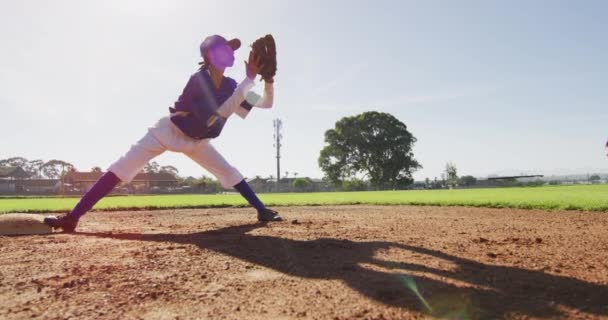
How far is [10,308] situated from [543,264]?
3159mm

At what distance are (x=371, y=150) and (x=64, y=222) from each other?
192ft

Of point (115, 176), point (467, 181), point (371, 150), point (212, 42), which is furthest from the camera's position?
point (467, 181)

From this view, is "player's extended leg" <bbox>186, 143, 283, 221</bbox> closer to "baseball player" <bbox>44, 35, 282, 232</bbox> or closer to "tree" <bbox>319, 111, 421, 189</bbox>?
"baseball player" <bbox>44, 35, 282, 232</bbox>

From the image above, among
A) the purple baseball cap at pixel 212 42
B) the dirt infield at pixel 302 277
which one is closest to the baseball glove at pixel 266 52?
the purple baseball cap at pixel 212 42

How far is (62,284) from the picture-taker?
245 cm

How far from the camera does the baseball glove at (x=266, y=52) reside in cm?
480

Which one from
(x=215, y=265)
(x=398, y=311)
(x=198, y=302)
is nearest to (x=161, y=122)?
(x=215, y=265)

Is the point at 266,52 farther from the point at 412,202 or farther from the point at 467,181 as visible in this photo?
the point at 467,181

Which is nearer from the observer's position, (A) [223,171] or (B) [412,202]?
(A) [223,171]

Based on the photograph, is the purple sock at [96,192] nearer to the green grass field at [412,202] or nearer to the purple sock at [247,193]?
the purple sock at [247,193]

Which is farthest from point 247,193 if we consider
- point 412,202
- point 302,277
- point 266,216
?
point 412,202

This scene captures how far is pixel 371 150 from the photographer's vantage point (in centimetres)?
6194

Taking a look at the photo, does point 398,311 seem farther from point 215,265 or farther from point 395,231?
point 395,231

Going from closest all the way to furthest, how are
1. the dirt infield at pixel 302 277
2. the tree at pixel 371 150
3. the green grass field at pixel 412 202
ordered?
the dirt infield at pixel 302 277, the green grass field at pixel 412 202, the tree at pixel 371 150
